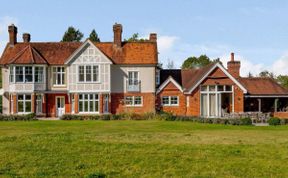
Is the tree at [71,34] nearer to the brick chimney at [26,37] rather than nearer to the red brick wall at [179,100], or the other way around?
the brick chimney at [26,37]

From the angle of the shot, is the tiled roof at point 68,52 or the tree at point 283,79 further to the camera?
A: the tree at point 283,79

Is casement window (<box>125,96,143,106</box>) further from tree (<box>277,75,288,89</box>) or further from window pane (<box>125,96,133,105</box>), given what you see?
→ tree (<box>277,75,288,89</box>)

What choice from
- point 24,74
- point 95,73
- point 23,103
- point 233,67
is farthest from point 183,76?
point 23,103

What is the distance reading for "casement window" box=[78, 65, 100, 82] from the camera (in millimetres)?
46500

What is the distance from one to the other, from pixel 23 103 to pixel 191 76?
17.8 m

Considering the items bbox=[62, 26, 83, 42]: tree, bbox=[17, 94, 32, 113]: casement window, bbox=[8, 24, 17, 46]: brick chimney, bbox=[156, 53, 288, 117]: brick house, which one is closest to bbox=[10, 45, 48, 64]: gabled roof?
bbox=[8, 24, 17, 46]: brick chimney

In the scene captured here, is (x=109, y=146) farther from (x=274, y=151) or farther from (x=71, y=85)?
(x=71, y=85)

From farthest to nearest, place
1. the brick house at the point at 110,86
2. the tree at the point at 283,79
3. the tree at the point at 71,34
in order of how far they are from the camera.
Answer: the tree at the point at 71,34
the tree at the point at 283,79
the brick house at the point at 110,86

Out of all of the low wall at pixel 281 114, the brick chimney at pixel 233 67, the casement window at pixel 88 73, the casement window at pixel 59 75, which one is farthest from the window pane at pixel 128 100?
the low wall at pixel 281 114

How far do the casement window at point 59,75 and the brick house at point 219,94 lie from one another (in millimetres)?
9942

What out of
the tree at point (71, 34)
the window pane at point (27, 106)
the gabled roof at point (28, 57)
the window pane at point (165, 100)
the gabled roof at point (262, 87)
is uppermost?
the tree at point (71, 34)

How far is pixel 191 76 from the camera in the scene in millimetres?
49406

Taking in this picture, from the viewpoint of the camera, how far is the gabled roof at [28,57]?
45781mm

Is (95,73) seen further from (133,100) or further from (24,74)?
(24,74)
